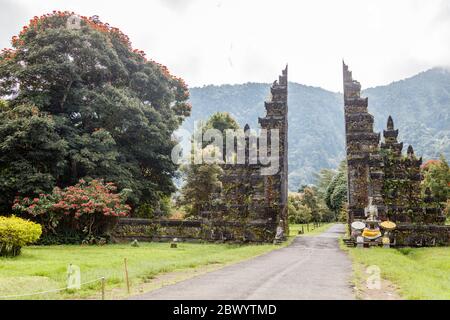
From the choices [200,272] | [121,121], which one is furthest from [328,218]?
[200,272]

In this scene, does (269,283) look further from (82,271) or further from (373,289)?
(82,271)

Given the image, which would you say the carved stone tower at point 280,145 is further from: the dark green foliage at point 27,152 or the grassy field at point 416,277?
the dark green foliage at point 27,152

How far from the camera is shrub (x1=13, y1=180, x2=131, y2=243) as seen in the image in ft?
79.2

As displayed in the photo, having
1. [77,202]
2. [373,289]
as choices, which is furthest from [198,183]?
[373,289]

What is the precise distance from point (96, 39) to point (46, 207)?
11.9 metres

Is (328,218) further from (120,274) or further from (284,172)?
(120,274)

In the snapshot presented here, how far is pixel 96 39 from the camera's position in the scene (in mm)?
28672

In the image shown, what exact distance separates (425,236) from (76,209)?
20.6 m

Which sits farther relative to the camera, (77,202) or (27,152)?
(27,152)

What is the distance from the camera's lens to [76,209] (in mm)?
25281

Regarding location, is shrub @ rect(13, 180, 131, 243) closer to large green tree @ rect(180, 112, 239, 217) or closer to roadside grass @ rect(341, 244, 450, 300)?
large green tree @ rect(180, 112, 239, 217)

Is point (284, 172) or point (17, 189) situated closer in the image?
point (17, 189)

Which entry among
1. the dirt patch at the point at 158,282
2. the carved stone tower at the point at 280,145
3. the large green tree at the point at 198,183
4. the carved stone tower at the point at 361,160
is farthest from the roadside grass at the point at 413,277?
the large green tree at the point at 198,183

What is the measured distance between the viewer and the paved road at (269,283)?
9266 mm
